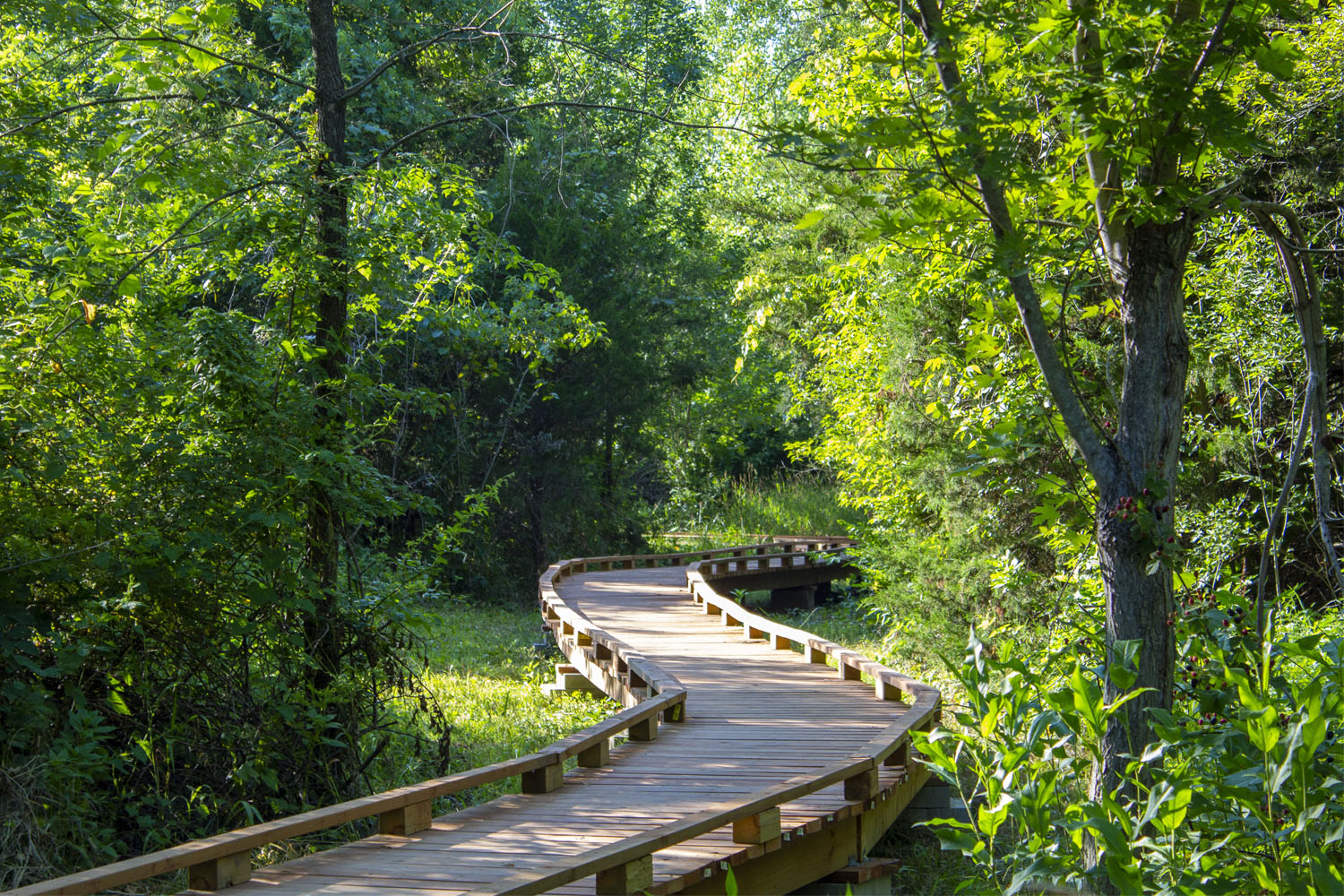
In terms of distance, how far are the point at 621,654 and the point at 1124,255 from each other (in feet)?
19.1

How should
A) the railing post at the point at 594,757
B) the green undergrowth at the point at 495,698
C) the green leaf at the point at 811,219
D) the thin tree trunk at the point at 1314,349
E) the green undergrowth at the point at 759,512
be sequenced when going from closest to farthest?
1. the green leaf at the point at 811,219
2. the thin tree trunk at the point at 1314,349
3. the railing post at the point at 594,757
4. the green undergrowth at the point at 495,698
5. the green undergrowth at the point at 759,512

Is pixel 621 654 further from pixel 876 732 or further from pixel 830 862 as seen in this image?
pixel 830 862

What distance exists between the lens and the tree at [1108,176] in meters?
3.38

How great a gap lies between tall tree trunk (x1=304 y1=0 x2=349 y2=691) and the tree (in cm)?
364

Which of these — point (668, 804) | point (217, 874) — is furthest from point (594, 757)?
point (217, 874)

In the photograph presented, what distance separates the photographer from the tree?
3379 millimetres

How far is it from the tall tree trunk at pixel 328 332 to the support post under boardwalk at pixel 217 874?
6.83 ft

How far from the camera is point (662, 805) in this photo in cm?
542

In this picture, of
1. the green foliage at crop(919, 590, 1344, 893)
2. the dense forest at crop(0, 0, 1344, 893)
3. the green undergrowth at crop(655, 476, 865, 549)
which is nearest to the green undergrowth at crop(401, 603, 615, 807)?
the dense forest at crop(0, 0, 1344, 893)

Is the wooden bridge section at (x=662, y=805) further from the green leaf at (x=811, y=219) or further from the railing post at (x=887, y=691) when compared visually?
the green leaf at (x=811, y=219)

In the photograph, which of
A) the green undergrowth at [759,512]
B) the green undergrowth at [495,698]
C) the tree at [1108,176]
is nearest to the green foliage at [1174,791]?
the tree at [1108,176]

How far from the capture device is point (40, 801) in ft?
16.3

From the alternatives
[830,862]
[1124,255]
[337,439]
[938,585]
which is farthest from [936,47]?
[938,585]

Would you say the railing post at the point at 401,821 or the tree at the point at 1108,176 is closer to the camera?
the tree at the point at 1108,176
